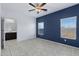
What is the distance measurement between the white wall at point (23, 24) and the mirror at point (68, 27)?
9.64ft

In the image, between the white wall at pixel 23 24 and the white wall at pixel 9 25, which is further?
the white wall at pixel 9 25

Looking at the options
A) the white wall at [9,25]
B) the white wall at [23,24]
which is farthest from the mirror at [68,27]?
the white wall at [9,25]

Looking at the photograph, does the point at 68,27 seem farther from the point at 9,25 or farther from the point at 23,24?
the point at 9,25

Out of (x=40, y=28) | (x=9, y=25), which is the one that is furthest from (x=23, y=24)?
(x=40, y=28)

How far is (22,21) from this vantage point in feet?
20.6

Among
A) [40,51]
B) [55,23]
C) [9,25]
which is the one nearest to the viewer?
[40,51]

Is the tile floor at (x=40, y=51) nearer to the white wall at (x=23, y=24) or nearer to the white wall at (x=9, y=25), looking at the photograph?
the white wall at (x=23, y=24)

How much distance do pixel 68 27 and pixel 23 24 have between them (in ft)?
11.2

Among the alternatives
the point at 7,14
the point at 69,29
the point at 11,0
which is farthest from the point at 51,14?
the point at 11,0

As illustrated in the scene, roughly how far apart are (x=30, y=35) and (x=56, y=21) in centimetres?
277

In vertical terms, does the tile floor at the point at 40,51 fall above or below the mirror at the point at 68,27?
below

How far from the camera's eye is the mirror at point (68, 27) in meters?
4.12

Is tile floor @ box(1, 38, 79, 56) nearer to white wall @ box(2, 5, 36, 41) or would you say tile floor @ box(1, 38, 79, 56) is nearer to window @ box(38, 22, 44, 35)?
white wall @ box(2, 5, 36, 41)

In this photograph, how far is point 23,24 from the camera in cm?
640
